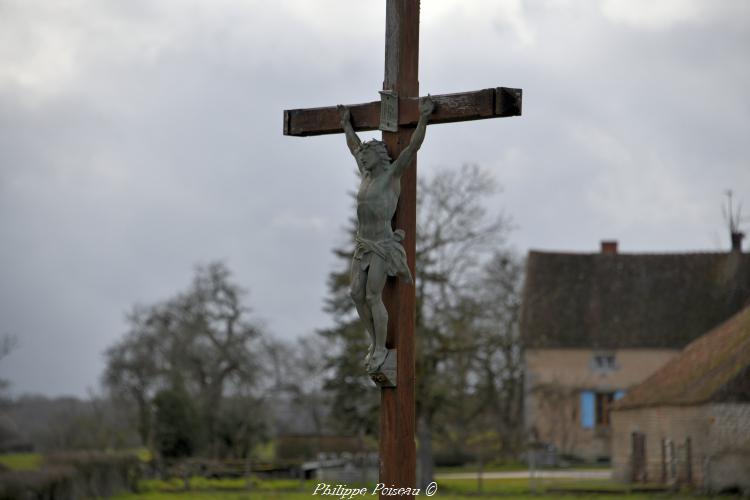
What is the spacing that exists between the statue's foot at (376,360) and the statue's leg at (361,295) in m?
0.03

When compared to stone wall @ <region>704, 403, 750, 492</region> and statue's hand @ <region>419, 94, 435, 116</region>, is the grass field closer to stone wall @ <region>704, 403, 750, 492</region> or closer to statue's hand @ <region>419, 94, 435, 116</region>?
stone wall @ <region>704, 403, 750, 492</region>

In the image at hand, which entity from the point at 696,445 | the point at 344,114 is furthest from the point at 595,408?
the point at 344,114

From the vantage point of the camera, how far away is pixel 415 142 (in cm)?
670

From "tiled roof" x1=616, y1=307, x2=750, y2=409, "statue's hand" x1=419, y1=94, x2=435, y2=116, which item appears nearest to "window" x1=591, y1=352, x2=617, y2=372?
"tiled roof" x1=616, y1=307, x2=750, y2=409

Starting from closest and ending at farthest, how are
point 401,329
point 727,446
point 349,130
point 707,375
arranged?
point 401,329 → point 349,130 → point 727,446 → point 707,375

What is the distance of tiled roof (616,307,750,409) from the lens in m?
25.4

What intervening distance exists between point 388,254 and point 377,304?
12.0 inches

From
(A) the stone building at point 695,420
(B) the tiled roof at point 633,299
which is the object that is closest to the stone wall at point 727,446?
(A) the stone building at point 695,420

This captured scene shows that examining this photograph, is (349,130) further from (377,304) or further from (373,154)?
(377,304)

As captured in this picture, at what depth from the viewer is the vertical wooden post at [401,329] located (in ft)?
21.7

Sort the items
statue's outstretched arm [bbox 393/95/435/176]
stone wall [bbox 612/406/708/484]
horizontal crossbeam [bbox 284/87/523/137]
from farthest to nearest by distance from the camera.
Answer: stone wall [bbox 612/406/708/484], statue's outstretched arm [bbox 393/95/435/176], horizontal crossbeam [bbox 284/87/523/137]

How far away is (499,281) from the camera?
4525 cm

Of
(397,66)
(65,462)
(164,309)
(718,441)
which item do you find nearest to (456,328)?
(718,441)

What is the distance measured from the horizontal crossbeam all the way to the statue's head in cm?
26
